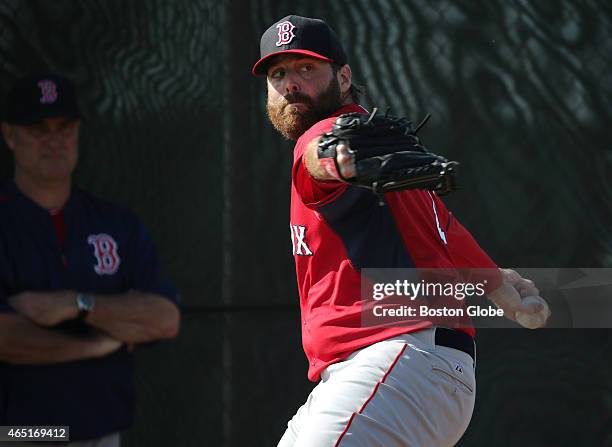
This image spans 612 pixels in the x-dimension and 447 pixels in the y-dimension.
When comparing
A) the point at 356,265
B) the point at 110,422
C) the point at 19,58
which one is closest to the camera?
the point at 356,265

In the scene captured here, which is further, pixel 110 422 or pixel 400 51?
pixel 400 51

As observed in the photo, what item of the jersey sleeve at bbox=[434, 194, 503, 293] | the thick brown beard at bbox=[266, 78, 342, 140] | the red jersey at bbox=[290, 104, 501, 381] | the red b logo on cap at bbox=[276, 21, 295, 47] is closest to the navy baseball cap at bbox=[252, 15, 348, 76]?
the red b logo on cap at bbox=[276, 21, 295, 47]

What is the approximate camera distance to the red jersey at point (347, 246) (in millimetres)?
3086

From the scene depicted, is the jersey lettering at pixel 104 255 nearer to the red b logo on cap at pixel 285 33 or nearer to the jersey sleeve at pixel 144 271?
the jersey sleeve at pixel 144 271

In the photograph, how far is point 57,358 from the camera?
11.5 ft

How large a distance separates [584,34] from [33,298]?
8.35ft

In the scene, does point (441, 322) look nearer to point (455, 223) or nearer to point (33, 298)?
point (455, 223)

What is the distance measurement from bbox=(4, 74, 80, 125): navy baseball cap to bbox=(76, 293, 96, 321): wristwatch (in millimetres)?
646

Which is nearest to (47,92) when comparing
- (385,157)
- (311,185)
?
(311,185)

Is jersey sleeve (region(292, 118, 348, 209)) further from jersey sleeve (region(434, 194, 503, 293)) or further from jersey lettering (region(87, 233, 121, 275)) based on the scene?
jersey lettering (region(87, 233, 121, 275))

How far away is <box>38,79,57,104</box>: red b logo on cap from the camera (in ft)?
12.4

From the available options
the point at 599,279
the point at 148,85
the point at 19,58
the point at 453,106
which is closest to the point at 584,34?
the point at 453,106

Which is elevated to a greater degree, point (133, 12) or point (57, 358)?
point (133, 12)

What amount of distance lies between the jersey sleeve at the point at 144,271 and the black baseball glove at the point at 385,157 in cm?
106
